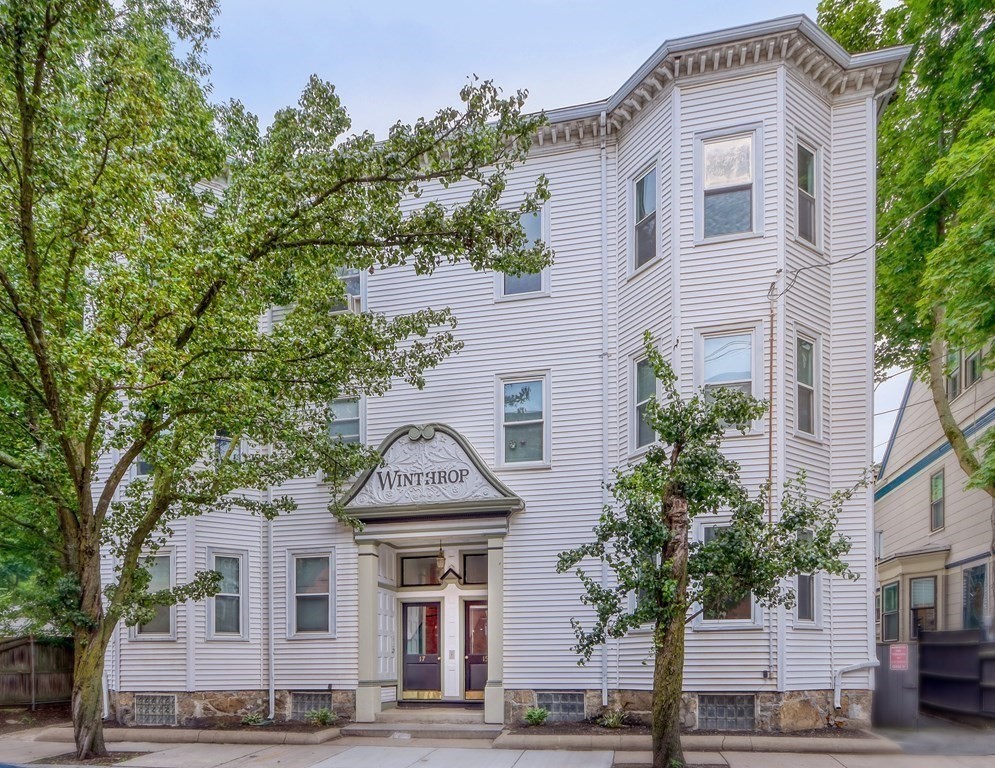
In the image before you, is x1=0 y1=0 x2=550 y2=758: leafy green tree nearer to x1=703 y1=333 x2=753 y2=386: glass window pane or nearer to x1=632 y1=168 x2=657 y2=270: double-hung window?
x1=632 y1=168 x2=657 y2=270: double-hung window

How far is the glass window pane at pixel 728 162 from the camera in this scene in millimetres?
11836

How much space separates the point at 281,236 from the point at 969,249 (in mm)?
9676

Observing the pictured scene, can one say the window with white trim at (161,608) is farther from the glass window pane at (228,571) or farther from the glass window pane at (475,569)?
the glass window pane at (475,569)

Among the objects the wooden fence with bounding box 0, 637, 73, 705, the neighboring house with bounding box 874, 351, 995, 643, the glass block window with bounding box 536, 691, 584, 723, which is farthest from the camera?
the wooden fence with bounding box 0, 637, 73, 705

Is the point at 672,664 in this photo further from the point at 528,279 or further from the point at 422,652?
the point at 528,279

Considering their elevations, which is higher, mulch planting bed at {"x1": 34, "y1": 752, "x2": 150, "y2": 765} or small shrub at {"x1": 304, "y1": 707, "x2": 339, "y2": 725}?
mulch planting bed at {"x1": 34, "y1": 752, "x2": 150, "y2": 765}

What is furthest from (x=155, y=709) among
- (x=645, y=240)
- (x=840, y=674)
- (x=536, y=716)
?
(x=645, y=240)

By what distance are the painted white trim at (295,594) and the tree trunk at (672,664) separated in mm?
6868

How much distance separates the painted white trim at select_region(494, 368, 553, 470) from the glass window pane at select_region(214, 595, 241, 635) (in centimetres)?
562

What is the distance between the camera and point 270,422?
33.8ft

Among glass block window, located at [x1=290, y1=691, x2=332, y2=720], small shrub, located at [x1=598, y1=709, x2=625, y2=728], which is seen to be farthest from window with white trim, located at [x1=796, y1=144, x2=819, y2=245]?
glass block window, located at [x1=290, y1=691, x2=332, y2=720]

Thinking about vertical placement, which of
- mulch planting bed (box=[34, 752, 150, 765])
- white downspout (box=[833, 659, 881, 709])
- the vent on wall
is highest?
white downspout (box=[833, 659, 881, 709])

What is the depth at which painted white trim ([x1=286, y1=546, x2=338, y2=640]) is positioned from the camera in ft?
44.8

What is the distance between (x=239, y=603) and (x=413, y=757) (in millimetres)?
5156
